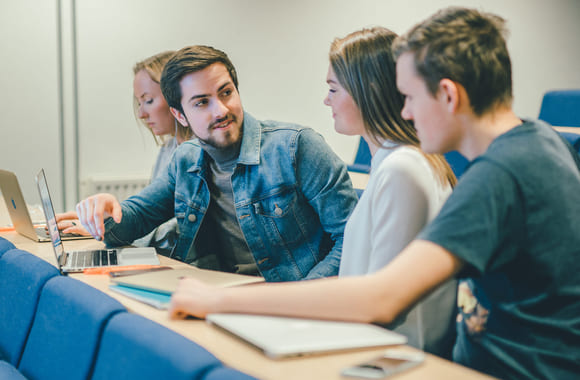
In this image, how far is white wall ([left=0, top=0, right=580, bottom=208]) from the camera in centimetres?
340

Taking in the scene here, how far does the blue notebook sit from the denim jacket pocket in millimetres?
571

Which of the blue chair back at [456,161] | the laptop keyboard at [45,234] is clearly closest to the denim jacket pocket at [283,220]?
the laptop keyboard at [45,234]

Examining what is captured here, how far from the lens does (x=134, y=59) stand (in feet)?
12.1

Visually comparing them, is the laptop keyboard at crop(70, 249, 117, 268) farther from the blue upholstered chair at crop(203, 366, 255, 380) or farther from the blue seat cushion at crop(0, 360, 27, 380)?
the blue upholstered chair at crop(203, 366, 255, 380)

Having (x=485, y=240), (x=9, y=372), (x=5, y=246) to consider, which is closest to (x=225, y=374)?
(x=485, y=240)

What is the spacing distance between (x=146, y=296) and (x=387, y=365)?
538 millimetres

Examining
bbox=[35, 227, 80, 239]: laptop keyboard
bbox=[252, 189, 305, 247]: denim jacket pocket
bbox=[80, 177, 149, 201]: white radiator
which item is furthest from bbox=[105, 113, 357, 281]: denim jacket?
bbox=[80, 177, 149, 201]: white radiator

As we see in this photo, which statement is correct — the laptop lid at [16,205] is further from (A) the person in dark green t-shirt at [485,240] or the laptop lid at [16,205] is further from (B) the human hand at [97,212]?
(A) the person in dark green t-shirt at [485,240]

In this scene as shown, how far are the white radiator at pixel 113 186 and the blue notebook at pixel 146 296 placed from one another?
262 cm

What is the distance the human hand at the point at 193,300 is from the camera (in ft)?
2.99

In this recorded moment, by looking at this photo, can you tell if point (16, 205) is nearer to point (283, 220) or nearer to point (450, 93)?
point (283, 220)

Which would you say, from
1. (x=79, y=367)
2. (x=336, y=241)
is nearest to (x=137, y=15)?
(x=336, y=241)

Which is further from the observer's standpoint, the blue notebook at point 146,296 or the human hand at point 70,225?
the human hand at point 70,225

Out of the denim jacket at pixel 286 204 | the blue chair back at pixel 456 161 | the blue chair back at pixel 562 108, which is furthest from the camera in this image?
the blue chair back at pixel 562 108
